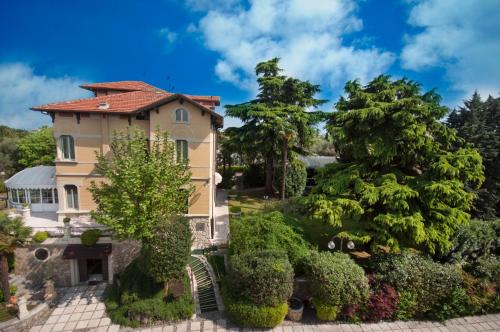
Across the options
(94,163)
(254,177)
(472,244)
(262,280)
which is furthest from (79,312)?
(254,177)

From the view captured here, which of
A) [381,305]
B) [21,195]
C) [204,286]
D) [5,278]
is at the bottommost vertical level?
[204,286]

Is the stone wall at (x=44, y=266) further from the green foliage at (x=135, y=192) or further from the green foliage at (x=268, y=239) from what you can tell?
the green foliage at (x=268, y=239)

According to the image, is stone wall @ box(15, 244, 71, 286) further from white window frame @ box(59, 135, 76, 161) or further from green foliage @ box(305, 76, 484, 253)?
green foliage @ box(305, 76, 484, 253)

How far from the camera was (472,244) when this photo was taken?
57.3 feet

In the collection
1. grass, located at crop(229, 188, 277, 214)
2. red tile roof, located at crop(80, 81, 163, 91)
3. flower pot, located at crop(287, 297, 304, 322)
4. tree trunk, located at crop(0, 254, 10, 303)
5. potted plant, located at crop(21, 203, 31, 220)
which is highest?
red tile roof, located at crop(80, 81, 163, 91)

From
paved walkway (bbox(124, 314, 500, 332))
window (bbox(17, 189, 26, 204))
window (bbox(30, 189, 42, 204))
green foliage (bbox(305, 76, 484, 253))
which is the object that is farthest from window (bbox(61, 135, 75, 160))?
green foliage (bbox(305, 76, 484, 253))

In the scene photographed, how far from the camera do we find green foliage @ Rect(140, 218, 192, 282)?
15047 millimetres

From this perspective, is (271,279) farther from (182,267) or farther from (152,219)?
(152,219)

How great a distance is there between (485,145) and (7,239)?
4126cm

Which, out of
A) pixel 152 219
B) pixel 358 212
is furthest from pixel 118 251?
pixel 358 212

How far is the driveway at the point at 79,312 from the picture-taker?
15.4 metres

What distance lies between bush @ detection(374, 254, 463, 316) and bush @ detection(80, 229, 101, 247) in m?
21.6

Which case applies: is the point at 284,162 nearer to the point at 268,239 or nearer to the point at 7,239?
the point at 268,239

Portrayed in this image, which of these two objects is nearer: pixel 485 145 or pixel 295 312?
pixel 295 312
